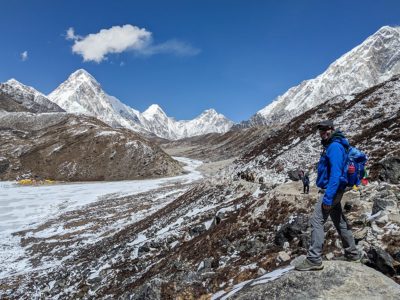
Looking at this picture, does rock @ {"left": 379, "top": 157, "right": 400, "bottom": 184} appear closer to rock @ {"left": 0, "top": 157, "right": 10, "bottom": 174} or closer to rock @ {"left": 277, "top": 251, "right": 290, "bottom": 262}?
rock @ {"left": 277, "top": 251, "right": 290, "bottom": 262}

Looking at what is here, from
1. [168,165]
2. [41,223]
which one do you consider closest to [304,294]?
[41,223]

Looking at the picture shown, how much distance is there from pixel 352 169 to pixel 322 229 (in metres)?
1.60

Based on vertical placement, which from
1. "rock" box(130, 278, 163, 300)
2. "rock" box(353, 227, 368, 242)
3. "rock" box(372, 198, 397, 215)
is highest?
"rock" box(372, 198, 397, 215)

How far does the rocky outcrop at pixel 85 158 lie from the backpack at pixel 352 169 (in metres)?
107

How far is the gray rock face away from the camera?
8.47 metres

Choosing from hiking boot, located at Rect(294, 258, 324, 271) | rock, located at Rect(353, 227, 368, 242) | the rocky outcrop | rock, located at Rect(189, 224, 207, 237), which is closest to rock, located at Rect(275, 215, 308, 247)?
rock, located at Rect(353, 227, 368, 242)

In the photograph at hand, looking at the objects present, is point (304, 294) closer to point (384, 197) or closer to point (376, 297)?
point (376, 297)

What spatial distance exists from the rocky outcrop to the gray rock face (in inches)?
4218

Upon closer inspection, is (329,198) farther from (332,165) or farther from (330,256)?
(330,256)

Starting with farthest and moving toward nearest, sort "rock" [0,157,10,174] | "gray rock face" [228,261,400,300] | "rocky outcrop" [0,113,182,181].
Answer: "rock" [0,157,10,174] < "rocky outcrop" [0,113,182,181] < "gray rock face" [228,261,400,300]

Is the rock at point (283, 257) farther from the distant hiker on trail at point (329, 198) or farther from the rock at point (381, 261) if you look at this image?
the distant hiker on trail at point (329, 198)

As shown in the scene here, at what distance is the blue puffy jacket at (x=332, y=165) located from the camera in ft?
30.3

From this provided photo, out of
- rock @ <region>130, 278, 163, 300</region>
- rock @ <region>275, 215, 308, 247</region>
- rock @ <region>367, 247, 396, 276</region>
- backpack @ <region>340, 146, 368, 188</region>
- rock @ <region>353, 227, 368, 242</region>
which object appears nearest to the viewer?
backpack @ <region>340, 146, 368, 188</region>

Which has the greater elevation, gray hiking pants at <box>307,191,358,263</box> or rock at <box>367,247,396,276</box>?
gray hiking pants at <box>307,191,358,263</box>
